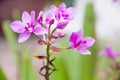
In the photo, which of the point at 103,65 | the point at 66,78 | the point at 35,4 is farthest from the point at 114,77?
the point at 35,4

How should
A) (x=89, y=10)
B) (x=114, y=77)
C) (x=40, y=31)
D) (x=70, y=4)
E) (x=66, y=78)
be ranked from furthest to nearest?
(x=89, y=10) < (x=66, y=78) < (x=114, y=77) < (x=70, y=4) < (x=40, y=31)

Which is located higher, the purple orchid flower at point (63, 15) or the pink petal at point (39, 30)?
the purple orchid flower at point (63, 15)

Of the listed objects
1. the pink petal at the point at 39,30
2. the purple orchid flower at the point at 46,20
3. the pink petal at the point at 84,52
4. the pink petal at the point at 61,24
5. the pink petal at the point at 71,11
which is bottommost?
the pink petal at the point at 84,52

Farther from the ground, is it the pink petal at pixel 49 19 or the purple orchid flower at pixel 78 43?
the pink petal at pixel 49 19

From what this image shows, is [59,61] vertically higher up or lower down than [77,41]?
lower down

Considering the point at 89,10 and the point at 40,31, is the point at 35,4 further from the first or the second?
the point at 40,31

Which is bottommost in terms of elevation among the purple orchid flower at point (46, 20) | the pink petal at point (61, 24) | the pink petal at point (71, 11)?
the pink petal at point (61, 24)

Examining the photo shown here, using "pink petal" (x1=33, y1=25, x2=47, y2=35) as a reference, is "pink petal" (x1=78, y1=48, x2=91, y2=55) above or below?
below

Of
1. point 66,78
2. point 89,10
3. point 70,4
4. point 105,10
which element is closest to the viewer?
point 70,4
